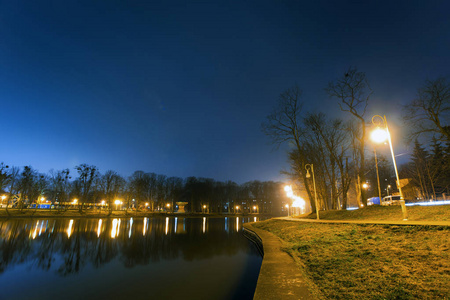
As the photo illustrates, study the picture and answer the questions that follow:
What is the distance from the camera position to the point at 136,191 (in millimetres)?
72062

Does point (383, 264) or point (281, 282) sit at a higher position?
point (383, 264)

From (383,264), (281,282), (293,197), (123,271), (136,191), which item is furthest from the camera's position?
(136,191)

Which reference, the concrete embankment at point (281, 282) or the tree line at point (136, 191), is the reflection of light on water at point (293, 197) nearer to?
the concrete embankment at point (281, 282)

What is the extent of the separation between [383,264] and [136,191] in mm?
74290

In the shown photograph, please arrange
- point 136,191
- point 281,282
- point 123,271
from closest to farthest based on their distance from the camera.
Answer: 1. point 281,282
2. point 123,271
3. point 136,191

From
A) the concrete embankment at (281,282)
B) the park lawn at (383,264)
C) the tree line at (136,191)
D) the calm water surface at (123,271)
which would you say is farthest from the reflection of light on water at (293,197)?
the tree line at (136,191)

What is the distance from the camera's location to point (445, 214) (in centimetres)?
1248

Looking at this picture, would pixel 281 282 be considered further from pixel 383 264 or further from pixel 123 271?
pixel 123 271

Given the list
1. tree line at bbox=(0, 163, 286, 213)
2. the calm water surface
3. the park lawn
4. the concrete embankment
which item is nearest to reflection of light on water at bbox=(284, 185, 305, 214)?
the calm water surface

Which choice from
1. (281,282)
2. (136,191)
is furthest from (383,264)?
(136,191)

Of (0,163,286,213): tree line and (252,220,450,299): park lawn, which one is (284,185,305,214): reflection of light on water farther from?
(0,163,286,213): tree line

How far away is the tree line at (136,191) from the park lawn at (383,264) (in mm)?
58817

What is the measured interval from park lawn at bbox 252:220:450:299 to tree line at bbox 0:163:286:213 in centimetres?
5882

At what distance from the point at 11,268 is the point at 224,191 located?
9673cm
